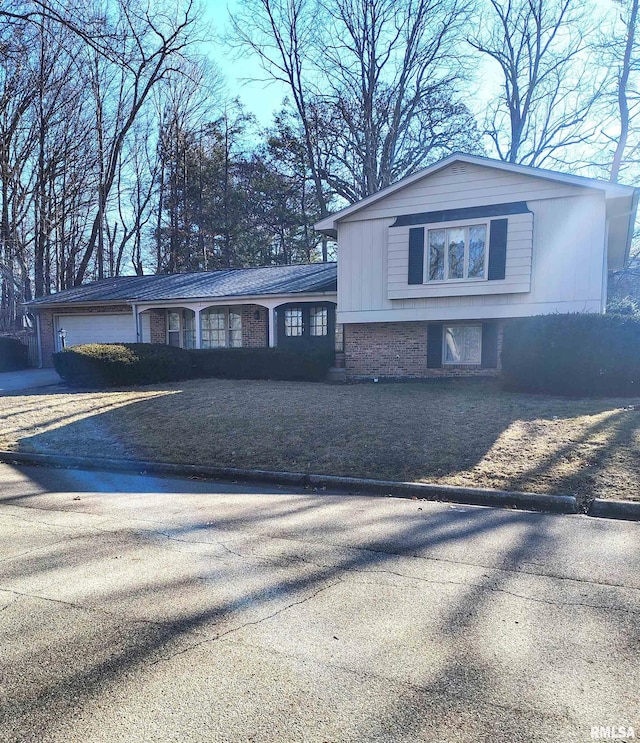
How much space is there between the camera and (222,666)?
8.39 ft

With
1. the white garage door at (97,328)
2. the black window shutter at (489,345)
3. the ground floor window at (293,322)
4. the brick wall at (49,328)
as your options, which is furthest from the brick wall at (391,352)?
the brick wall at (49,328)

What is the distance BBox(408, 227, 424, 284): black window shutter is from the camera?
14.2 metres

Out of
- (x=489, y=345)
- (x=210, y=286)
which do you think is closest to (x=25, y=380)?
(x=210, y=286)

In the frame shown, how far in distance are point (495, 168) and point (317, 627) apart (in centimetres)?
1332

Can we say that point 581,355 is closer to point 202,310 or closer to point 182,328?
point 202,310

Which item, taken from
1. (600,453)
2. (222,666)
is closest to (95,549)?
(222,666)

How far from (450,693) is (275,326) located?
16.0 metres

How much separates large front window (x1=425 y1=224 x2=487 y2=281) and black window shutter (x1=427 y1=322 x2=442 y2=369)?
151 cm

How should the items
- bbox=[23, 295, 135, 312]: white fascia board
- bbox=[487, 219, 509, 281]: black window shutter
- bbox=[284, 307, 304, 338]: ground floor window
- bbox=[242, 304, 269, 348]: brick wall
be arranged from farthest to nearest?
1. bbox=[23, 295, 135, 312]: white fascia board
2. bbox=[242, 304, 269, 348]: brick wall
3. bbox=[284, 307, 304, 338]: ground floor window
4. bbox=[487, 219, 509, 281]: black window shutter

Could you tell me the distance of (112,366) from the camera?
46.0 feet

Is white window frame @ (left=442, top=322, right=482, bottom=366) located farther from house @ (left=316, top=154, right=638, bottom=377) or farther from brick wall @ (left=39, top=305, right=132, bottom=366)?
brick wall @ (left=39, top=305, right=132, bottom=366)

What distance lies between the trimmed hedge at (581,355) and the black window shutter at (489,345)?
116 inches

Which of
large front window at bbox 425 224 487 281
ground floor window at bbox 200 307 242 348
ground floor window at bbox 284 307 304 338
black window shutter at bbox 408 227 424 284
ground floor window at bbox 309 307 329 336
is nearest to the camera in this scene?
large front window at bbox 425 224 487 281

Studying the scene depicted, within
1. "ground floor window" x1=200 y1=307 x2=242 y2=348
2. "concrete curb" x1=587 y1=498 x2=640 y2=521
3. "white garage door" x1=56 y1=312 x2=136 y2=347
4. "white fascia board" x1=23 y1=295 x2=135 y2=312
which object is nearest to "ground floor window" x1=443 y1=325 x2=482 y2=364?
"ground floor window" x1=200 y1=307 x2=242 y2=348
